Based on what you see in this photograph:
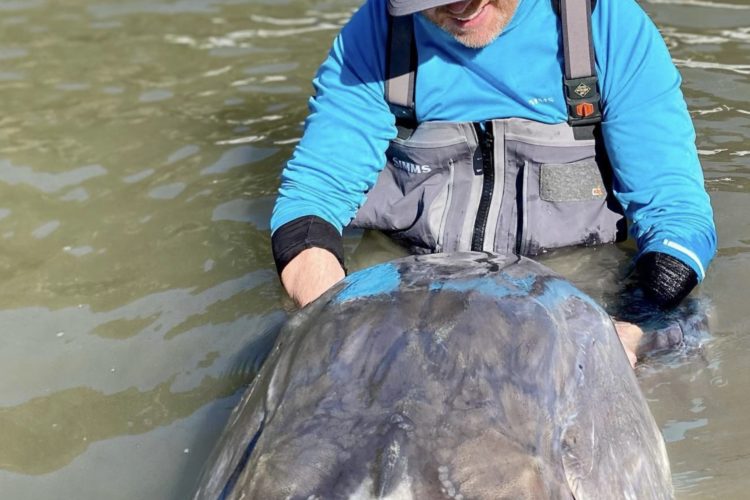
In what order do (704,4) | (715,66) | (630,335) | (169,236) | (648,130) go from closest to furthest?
(630,335) < (648,130) < (169,236) < (715,66) < (704,4)

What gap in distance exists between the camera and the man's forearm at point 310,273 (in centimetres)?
313

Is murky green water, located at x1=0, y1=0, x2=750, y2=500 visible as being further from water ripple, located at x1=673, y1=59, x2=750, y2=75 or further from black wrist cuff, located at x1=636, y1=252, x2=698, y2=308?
black wrist cuff, located at x1=636, y1=252, x2=698, y2=308

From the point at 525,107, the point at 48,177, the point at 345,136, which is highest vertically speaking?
the point at 525,107

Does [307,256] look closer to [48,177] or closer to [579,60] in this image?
[579,60]

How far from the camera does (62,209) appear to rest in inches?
175

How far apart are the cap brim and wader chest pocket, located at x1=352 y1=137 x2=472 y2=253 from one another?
642 mm

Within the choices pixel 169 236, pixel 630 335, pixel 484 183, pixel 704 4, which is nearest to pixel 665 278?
pixel 630 335

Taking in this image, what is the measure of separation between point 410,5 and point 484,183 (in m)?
0.82

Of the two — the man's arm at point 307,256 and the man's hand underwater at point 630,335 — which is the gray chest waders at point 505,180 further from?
the man's hand underwater at point 630,335

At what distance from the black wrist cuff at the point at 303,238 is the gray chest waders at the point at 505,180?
37cm

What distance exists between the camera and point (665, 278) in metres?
3.11

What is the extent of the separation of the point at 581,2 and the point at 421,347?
5.87 feet

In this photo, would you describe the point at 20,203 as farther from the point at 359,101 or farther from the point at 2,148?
the point at 359,101

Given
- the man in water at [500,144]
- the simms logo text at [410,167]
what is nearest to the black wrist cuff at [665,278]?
the man in water at [500,144]
